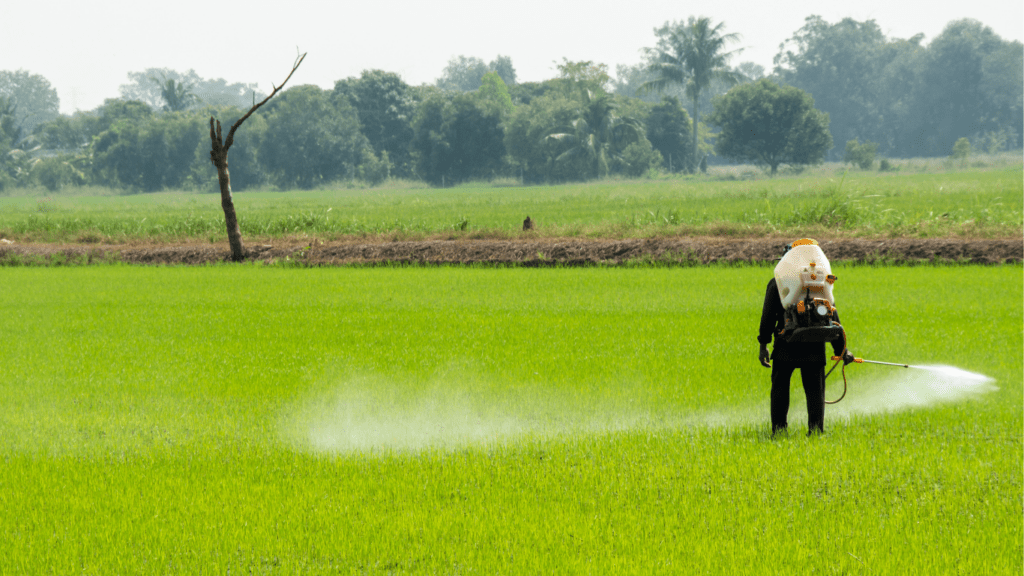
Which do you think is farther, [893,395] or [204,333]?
[204,333]

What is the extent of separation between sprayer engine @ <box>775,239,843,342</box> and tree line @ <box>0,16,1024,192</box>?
69.0 m

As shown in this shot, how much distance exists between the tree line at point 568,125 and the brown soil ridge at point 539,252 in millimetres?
50297

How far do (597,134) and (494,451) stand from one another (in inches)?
2785

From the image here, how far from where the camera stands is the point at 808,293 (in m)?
4.43

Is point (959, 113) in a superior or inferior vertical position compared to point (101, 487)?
superior

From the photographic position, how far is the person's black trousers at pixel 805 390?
5.37 m

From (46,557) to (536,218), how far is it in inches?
1039

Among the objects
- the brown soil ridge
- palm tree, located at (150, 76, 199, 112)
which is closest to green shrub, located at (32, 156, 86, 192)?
palm tree, located at (150, 76, 199, 112)

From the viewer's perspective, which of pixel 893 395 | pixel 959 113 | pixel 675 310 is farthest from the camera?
pixel 959 113

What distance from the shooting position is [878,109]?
3725 inches

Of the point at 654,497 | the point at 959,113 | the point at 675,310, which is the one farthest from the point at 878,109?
the point at 654,497

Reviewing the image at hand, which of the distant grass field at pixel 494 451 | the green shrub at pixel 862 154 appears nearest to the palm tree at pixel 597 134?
the green shrub at pixel 862 154

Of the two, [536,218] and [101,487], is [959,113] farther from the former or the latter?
[101,487]

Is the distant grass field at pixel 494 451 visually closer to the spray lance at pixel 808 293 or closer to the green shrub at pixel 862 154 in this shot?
the spray lance at pixel 808 293
